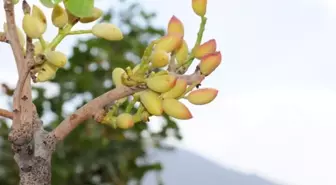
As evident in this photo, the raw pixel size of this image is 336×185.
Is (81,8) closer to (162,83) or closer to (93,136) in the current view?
(162,83)

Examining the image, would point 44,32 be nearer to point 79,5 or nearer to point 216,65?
point 79,5

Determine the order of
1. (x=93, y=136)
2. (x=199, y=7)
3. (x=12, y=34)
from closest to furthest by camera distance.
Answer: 1. (x=12, y=34)
2. (x=199, y=7)
3. (x=93, y=136)

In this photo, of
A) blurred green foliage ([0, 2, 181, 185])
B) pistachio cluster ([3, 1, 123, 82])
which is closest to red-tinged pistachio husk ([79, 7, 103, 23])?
pistachio cluster ([3, 1, 123, 82])

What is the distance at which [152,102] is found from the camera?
57 cm

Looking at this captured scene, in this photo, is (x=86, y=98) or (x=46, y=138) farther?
(x=86, y=98)

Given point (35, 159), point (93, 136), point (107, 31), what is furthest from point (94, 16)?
point (93, 136)

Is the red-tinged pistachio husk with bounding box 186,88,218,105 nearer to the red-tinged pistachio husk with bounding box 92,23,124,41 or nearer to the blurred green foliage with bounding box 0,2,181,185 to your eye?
the red-tinged pistachio husk with bounding box 92,23,124,41

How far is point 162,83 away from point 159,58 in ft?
0.07

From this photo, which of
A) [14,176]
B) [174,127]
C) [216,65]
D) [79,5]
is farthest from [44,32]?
[174,127]

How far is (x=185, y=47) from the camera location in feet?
1.95

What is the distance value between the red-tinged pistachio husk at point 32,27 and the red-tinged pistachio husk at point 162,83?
0.32 ft

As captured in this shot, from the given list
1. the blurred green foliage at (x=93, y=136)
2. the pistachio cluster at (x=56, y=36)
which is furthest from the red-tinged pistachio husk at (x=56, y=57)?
the blurred green foliage at (x=93, y=136)

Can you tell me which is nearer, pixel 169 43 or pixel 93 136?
pixel 169 43

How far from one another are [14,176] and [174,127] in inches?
20.2
